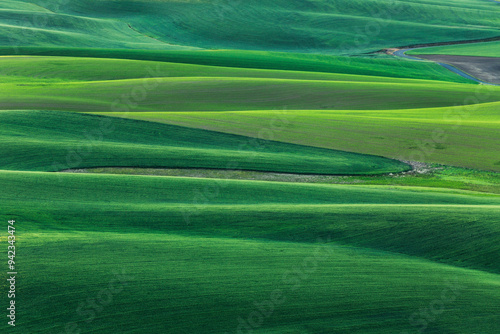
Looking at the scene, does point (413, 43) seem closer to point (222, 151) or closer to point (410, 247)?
point (222, 151)

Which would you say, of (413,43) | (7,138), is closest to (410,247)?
(7,138)

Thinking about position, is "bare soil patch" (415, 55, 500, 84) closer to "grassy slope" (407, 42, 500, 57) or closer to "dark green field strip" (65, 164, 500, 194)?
"grassy slope" (407, 42, 500, 57)

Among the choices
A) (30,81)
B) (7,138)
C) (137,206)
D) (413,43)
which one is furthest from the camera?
(413,43)

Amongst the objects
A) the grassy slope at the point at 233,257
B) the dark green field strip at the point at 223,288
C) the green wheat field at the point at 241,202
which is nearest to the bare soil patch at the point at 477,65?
the green wheat field at the point at 241,202

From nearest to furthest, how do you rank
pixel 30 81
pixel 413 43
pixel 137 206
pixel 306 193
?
pixel 137 206, pixel 306 193, pixel 30 81, pixel 413 43

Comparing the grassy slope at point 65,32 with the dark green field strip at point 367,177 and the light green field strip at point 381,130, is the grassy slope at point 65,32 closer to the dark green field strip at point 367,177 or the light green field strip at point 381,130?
the light green field strip at point 381,130

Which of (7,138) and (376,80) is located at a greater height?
(376,80)

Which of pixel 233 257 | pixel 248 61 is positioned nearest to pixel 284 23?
pixel 248 61

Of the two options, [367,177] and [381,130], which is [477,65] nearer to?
[381,130]
